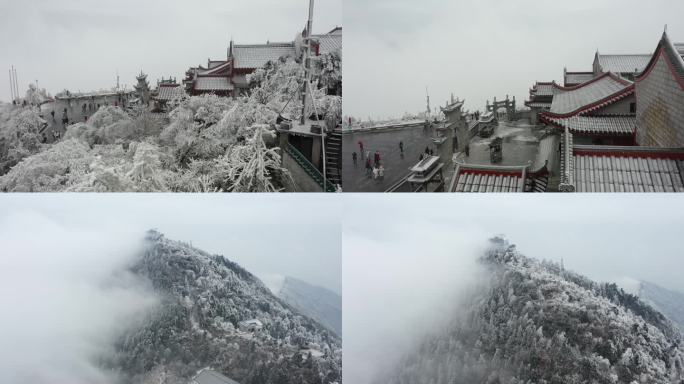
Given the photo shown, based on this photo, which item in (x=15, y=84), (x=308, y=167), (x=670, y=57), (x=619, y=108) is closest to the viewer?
(x=670, y=57)

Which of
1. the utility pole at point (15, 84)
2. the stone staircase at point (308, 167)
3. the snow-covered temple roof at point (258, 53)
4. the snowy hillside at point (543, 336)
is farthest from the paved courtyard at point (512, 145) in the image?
the utility pole at point (15, 84)

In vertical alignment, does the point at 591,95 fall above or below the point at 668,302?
above

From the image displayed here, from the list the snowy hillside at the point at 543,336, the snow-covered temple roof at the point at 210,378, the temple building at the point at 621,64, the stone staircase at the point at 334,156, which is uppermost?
the temple building at the point at 621,64

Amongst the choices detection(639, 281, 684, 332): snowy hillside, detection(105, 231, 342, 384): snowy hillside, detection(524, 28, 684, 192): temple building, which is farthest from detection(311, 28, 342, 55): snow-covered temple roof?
detection(639, 281, 684, 332): snowy hillside

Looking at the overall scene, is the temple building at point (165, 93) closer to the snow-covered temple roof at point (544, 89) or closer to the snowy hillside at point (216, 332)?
the snowy hillside at point (216, 332)

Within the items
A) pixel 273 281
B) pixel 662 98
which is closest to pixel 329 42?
pixel 273 281

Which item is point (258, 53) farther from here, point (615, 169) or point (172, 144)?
point (615, 169)

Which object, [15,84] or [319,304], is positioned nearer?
[319,304]

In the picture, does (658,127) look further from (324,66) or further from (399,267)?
(324,66)
